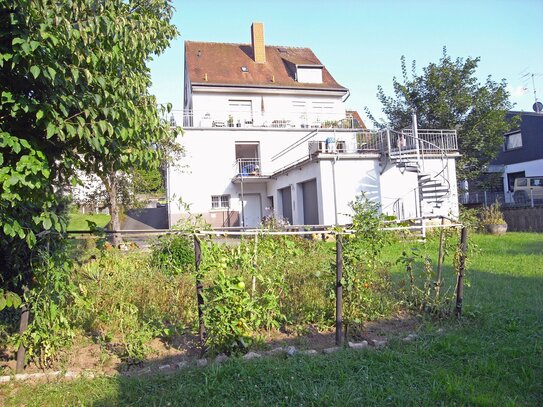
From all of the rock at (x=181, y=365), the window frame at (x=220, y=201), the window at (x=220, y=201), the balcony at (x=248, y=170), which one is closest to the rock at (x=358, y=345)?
the rock at (x=181, y=365)

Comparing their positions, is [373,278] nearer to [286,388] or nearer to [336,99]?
[286,388]

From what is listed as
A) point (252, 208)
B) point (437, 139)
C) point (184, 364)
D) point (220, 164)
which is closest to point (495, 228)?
point (437, 139)

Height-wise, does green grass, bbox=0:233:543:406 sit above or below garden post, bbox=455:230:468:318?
below

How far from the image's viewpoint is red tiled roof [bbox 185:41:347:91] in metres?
26.6

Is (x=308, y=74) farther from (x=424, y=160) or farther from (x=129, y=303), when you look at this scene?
(x=129, y=303)

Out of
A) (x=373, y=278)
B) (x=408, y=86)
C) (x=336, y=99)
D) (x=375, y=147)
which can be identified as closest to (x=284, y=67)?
(x=336, y=99)

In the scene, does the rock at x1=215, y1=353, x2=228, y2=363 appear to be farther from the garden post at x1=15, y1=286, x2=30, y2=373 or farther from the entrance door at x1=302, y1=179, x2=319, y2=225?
the entrance door at x1=302, y1=179, x2=319, y2=225

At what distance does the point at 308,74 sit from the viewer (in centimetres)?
2842

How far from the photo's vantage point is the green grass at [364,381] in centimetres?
315

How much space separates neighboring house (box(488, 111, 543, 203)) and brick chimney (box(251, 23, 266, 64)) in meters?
16.0

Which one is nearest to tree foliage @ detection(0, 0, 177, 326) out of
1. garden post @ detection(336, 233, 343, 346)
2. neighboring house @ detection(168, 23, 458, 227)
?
garden post @ detection(336, 233, 343, 346)

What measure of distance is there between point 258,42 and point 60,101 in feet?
92.0

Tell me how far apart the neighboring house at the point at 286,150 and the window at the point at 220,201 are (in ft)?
0.18

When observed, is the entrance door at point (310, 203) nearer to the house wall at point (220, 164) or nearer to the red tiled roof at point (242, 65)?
the house wall at point (220, 164)
